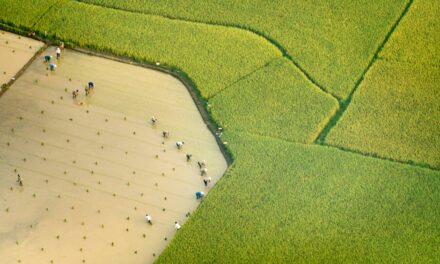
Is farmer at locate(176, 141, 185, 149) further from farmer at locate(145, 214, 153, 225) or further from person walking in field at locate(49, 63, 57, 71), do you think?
person walking in field at locate(49, 63, 57, 71)

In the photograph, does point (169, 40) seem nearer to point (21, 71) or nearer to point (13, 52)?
point (21, 71)

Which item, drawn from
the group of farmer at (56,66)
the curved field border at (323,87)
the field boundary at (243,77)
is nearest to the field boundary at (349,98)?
the curved field border at (323,87)

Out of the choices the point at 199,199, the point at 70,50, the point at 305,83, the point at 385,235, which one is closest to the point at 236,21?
the point at 305,83

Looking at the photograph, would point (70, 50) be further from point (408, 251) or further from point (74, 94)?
point (408, 251)

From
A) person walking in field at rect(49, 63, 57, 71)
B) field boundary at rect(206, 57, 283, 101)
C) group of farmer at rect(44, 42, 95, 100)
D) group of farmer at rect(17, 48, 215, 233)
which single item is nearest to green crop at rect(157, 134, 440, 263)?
group of farmer at rect(17, 48, 215, 233)

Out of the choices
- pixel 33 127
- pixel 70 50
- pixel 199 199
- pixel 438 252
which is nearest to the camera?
pixel 438 252
